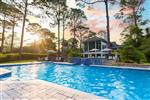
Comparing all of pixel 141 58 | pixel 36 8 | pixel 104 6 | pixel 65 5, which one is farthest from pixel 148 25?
pixel 36 8

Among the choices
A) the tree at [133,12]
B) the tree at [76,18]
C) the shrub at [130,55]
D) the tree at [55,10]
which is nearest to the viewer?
the shrub at [130,55]

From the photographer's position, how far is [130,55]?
1596cm

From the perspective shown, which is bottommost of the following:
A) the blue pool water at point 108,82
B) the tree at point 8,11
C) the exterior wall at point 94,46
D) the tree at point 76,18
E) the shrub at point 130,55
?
the blue pool water at point 108,82

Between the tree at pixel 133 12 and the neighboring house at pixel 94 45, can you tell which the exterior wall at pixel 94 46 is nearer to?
the neighboring house at pixel 94 45

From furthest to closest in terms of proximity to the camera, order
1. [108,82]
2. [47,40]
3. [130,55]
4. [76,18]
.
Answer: [47,40] < [76,18] < [130,55] < [108,82]

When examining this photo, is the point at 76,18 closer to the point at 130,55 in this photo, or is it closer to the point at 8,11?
the point at 8,11

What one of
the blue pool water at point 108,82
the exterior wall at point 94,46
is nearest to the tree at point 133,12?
the exterior wall at point 94,46

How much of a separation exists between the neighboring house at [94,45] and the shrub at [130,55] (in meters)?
17.6

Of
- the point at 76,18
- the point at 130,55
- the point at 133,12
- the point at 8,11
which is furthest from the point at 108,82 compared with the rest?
the point at 76,18

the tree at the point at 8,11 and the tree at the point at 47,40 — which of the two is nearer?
the tree at the point at 8,11

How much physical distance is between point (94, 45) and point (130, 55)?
20.6 m

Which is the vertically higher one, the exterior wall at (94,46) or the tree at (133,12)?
the tree at (133,12)

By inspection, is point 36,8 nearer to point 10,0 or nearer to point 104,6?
point 10,0

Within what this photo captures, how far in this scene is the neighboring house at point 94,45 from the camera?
34984 millimetres
